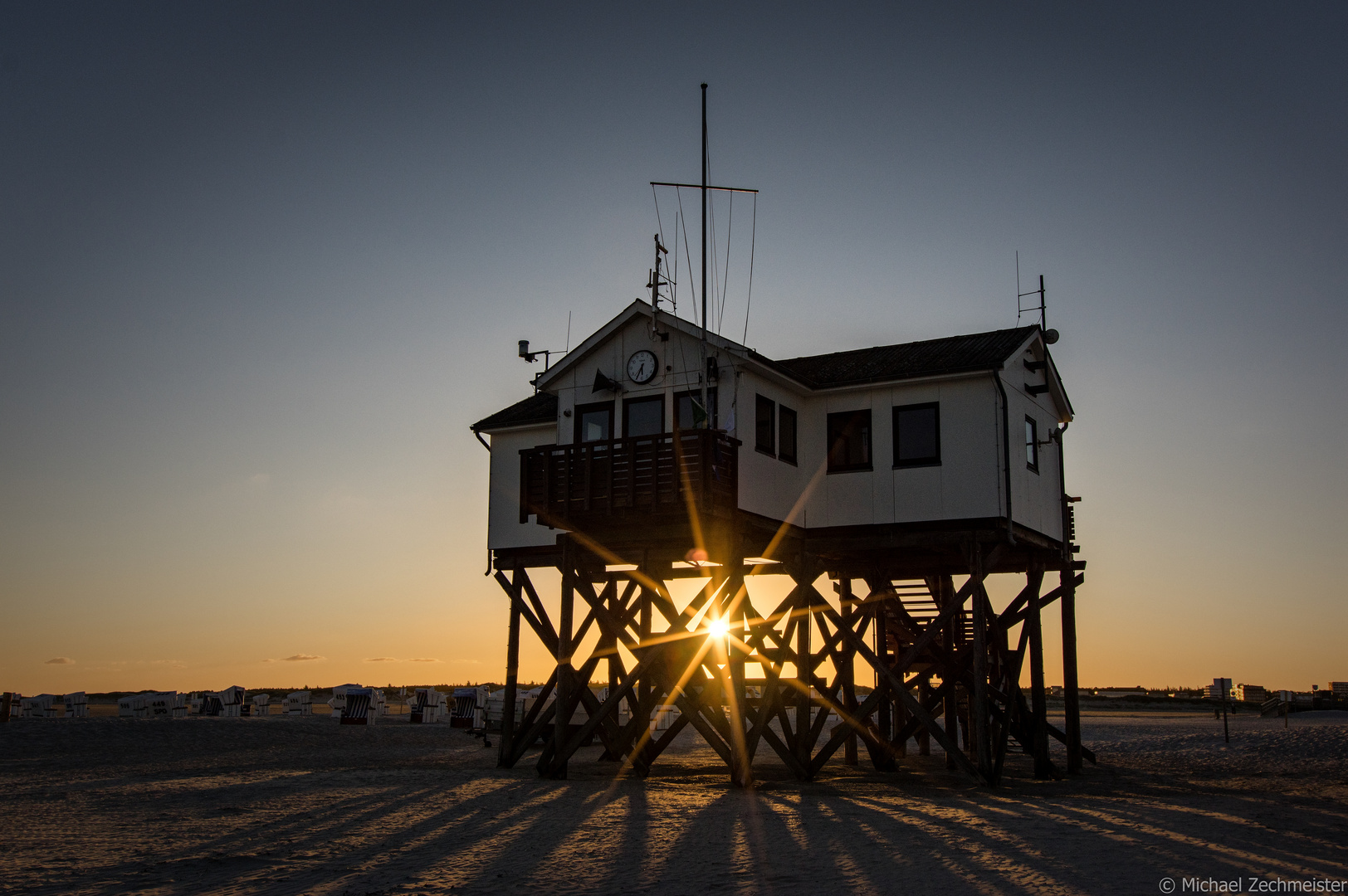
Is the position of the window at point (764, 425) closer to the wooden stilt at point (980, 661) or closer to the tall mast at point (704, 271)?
the tall mast at point (704, 271)

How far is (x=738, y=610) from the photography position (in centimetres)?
2081

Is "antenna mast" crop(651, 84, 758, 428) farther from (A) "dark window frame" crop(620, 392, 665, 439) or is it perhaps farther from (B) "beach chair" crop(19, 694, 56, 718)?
(B) "beach chair" crop(19, 694, 56, 718)

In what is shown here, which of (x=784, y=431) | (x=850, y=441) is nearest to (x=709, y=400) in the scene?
(x=784, y=431)

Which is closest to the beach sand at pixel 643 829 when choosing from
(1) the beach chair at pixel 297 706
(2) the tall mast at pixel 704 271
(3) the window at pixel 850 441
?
(3) the window at pixel 850 441

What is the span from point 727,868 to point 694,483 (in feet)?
27.0

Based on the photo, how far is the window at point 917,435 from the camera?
71.1ft

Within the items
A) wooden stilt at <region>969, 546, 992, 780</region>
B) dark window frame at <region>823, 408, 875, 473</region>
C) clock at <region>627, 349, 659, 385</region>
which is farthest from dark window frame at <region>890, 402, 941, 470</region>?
clock at <region>627, 349, 659, 385</region>

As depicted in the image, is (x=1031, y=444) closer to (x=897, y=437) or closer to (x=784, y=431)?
(x=897, y=437)

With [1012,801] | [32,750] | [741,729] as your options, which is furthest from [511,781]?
[32,750]

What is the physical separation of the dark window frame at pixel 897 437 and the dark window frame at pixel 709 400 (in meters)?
3.76

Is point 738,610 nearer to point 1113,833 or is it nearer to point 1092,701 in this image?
point 1113,833

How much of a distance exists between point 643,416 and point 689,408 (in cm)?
106

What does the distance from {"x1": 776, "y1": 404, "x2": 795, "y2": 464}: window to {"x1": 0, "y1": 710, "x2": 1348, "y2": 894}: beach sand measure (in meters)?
6.15

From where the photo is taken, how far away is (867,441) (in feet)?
73.3
